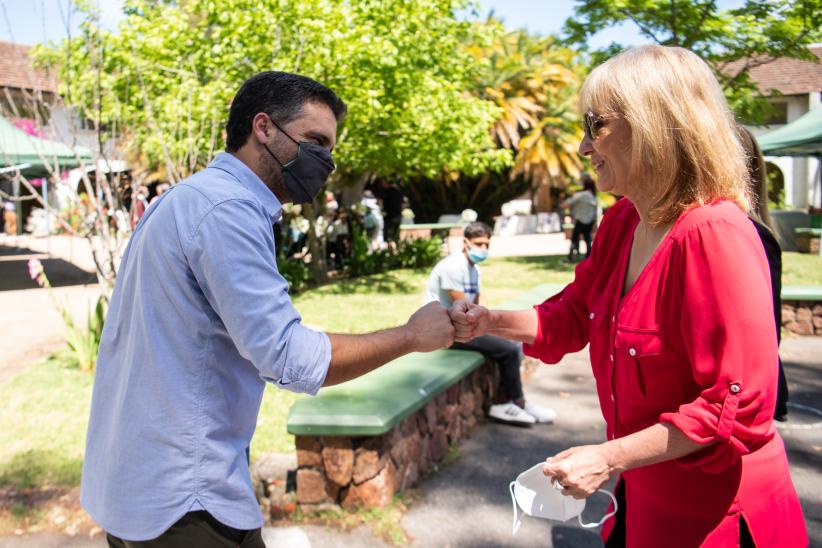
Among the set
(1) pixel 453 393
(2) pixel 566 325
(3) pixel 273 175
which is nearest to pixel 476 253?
(1) pixel 453 393

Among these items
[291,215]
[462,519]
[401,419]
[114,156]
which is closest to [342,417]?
[401,419]

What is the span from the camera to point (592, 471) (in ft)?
5.45

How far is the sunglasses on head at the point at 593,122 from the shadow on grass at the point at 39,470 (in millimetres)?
4229

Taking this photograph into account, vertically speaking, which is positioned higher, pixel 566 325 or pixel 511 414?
pixel 566 325

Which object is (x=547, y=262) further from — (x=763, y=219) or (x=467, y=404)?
(x=763, y=219)

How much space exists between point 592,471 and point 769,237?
170 centimetres

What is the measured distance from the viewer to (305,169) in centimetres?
213

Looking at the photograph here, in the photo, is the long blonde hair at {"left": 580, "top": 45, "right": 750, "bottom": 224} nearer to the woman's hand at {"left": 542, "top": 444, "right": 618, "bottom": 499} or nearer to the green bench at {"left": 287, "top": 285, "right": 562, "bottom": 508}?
the woman's hand at {"left": 542, "top": 444, "right": 618, "bottom": 499}

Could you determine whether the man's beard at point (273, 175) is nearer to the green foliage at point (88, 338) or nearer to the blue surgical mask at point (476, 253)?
the blue surgical mask at point (476, 253)

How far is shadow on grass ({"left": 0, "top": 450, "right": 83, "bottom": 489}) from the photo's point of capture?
15.4ft

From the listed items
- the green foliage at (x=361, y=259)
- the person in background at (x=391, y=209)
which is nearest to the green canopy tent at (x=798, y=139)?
the green foliage at (x=361, y=259)

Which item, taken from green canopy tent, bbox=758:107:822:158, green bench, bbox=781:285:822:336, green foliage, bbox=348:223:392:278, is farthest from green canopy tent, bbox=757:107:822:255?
green foliage, bbox=348:223:392:278

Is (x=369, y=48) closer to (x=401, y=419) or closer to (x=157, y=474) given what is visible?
(x=401, y=419)

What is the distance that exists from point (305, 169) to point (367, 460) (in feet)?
7.77
